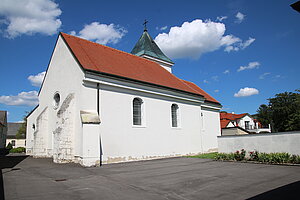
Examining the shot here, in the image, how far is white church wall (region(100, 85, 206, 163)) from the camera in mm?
15078

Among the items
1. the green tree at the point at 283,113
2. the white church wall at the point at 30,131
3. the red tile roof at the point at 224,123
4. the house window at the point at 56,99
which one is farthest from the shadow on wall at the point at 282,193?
the green tree at the point at 283,113

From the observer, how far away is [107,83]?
1532 centimetres

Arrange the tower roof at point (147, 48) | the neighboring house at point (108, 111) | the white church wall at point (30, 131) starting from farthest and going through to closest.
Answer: the tower roof at point (147, 48)
the white church wall at point (30, 131)
the neighboring house at point (108, 111)

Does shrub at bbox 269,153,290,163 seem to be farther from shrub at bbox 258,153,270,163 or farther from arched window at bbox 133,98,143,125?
arched window at bbox 133,98,143,125

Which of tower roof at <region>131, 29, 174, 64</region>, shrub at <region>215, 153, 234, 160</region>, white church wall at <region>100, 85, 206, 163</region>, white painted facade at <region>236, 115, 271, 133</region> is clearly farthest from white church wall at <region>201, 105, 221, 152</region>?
white painted facade at <region>236, 115, 271, 133</region>

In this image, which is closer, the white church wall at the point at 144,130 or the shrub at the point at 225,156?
the white church wall at the point at 144,130

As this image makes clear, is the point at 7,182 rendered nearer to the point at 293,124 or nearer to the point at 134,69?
the point at 134,69

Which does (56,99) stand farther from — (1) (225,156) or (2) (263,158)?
(2) (263,158)

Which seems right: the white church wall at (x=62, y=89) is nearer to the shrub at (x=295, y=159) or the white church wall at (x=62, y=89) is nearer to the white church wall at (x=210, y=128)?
the shrub at (x=295, y=159)

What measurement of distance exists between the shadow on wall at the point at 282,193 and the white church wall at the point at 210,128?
16.2 m

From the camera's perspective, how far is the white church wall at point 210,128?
24312mm

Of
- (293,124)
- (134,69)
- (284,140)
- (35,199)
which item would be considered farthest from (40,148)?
(293,124)

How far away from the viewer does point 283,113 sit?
51.2 meters

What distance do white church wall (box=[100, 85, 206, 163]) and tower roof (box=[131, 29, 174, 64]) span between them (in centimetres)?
798
